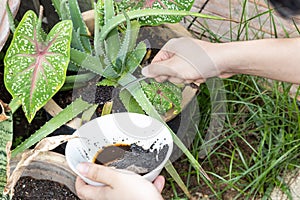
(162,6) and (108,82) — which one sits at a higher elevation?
(162,6)

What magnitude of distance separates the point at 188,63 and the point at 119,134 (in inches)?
11.8

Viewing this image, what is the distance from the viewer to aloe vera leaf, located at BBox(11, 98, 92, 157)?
4.30 feet

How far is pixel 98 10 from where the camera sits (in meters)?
1.43

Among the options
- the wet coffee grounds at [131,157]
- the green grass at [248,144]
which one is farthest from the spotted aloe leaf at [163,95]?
the green grass at [248,144]

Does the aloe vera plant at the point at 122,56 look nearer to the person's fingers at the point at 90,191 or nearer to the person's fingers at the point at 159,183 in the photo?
the person's fingers at the point at 159,183

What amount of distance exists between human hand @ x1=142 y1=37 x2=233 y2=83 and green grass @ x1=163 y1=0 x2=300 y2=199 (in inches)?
11.6

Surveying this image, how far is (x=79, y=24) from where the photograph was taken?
144 cm

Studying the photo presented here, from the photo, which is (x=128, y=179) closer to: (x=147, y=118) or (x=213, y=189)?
(x=147, y=118)

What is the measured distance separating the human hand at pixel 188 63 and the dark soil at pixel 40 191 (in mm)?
393

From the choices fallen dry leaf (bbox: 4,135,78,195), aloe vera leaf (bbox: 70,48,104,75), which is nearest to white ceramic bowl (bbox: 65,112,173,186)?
aloe vera leaf (bbox: 70,48,104,75)

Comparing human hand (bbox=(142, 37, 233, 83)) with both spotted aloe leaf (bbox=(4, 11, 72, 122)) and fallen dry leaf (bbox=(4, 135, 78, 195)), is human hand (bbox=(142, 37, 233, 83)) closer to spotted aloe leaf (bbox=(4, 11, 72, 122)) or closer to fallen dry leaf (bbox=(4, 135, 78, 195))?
spotted aloe leaf (bbox=(4, 11, 72, 122))

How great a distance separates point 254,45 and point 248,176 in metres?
0.52

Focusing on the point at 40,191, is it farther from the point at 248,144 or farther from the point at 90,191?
the point at 248,144

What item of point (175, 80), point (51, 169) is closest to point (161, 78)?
point (175, 80)
